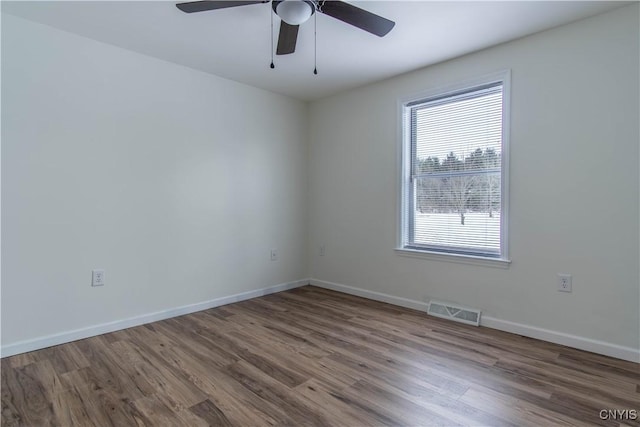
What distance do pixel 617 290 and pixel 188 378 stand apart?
2.91 m

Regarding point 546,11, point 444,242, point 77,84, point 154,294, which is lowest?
→ point 154,294

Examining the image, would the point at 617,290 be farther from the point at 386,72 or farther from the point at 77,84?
the point at 77,84

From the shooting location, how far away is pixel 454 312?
302 cm

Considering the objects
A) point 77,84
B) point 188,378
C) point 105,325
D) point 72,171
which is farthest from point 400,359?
point 77,84

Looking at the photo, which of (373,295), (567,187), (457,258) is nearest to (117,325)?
(373,295)

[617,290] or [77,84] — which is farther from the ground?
[77,84]

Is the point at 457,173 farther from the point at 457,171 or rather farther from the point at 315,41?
the point at 315,41

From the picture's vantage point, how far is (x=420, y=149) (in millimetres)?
3365

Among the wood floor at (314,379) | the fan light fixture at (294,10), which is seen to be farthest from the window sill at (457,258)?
the fan light fixture at (294,10)

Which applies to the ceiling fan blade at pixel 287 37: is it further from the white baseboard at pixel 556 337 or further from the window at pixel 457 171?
the white baseboard at pixel 556 337

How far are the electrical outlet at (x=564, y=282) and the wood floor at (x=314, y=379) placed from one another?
430 millimetres

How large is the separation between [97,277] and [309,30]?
8.52 feet

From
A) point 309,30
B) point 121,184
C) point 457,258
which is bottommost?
point 457,258

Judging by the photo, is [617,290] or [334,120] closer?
[617,290]
